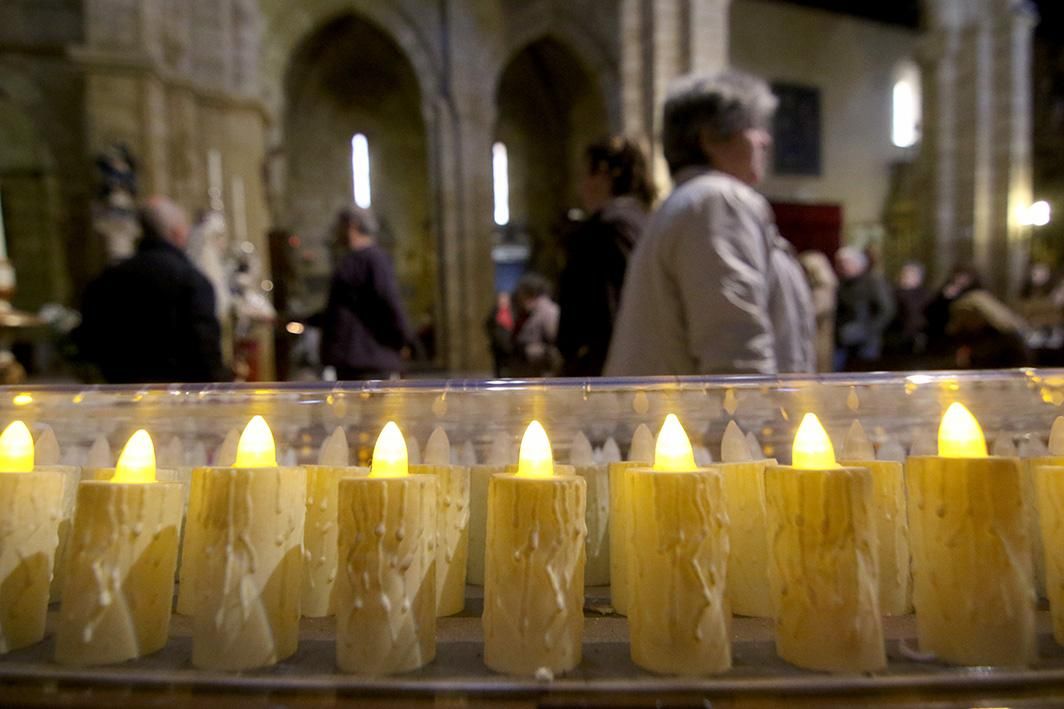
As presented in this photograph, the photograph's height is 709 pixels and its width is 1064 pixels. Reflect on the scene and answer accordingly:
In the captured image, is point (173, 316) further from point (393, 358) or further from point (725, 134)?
point (725, 134)

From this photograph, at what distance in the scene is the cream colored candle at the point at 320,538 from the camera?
0.99m

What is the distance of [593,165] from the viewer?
2514 millimetres

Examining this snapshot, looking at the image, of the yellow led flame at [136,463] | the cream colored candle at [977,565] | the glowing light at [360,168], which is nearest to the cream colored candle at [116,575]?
the yellow led flame at [136,463]

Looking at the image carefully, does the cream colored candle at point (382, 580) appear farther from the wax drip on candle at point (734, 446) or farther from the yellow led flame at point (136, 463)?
the wax drip on candle at point (734, 446)

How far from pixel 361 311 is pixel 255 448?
288cm

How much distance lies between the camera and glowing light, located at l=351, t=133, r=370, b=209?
52.0 ft

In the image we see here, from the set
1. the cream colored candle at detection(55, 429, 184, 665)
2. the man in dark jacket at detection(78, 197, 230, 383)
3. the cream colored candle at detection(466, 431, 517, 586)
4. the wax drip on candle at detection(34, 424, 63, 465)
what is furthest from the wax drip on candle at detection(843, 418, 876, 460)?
the man in dark jacket at detection(78, 197, 230, 383)

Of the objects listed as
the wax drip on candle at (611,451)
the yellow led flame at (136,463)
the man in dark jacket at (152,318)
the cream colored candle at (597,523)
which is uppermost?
the man in dark jacket at (152,318)

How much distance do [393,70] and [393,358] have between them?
13.4m

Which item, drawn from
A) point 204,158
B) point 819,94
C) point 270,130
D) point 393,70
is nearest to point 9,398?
point 204,158

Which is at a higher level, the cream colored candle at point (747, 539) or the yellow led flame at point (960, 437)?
the yellow led flame at point (960, 437)

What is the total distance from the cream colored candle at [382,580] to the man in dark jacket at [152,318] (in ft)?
8.49

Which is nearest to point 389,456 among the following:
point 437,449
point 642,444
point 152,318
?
point 437,449

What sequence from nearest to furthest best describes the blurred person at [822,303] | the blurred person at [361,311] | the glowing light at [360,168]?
the blurred person at [361,311]
the blurred person at [822,303]
the glowing light at [360,168]
